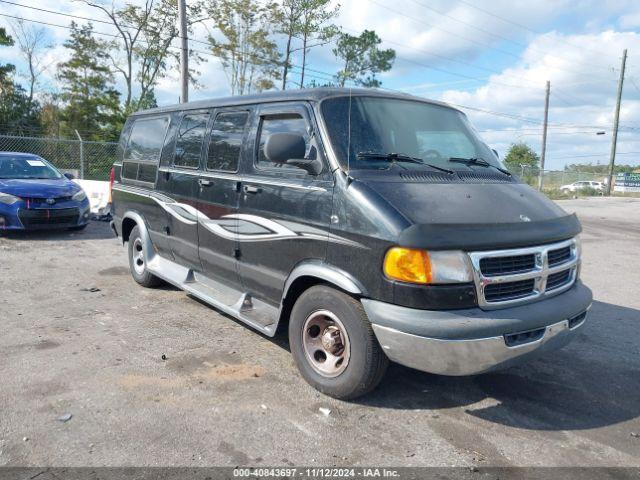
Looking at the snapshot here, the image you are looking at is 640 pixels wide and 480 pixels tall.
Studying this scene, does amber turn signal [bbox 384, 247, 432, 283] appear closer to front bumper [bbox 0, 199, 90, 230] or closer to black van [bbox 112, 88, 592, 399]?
black van [bbox 112, 88, 592, 399]

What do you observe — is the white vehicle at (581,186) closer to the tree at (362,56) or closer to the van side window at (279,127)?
the tree at (362,56)

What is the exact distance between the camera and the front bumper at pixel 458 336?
10.0ft

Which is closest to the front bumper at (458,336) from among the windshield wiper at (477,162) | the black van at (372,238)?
the black van at (372,238)

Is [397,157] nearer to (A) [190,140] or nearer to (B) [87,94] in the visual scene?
(A) [190,140]

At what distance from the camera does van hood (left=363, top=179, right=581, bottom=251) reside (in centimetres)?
309

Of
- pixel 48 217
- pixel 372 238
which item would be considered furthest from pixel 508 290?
pixel 48 217

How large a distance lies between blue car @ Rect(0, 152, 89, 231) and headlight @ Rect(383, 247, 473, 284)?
27.8ft

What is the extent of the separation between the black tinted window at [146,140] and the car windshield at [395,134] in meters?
2.82

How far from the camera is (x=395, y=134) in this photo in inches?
158

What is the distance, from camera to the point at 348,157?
3.65 m

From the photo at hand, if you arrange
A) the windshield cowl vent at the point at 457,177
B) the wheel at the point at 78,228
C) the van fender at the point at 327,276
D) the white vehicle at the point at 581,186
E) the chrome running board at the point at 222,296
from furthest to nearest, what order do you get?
1. the white vehicle at the point at 581,186
2. the wheel at the point at 78,228
3. the chrome running board at the point at 222,296
4. the windshield cowl vent at the point at 457,177
5. the van fender at the point at 327,276

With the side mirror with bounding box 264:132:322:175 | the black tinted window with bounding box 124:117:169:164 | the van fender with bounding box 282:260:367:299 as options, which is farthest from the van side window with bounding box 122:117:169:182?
the van fender with bounding box 282:260:367:299

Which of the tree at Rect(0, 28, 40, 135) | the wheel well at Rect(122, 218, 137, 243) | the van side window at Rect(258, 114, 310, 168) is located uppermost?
the tree at Rect(0, 28, 40, 135)

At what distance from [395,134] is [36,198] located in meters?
7.90
